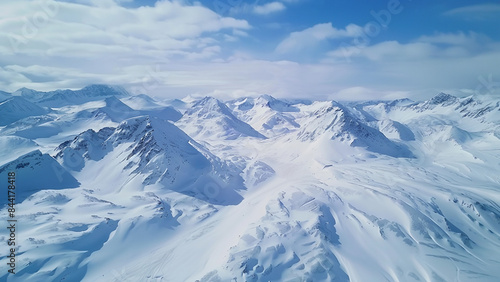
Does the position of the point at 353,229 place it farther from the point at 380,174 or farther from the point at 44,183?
the point at 44,183

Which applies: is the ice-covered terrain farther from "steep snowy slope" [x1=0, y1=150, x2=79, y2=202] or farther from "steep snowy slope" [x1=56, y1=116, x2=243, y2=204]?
"steep snowy slope" [x1=56, y1=116, x2=243, y2=204]

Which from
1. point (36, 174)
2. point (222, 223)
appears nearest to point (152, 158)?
point (36, 174)

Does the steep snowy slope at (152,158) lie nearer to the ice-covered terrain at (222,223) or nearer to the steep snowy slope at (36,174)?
the ice-covered terrain at (222,223)

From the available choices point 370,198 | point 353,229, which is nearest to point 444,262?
point 353,229

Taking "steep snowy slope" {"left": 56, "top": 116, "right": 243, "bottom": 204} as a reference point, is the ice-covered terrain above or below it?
below

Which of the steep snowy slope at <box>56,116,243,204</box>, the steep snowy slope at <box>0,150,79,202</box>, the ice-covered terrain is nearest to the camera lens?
the ice-covered terrain

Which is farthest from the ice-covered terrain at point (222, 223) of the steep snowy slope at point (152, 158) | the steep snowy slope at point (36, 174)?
the steep snowy slope at point (152, 158)

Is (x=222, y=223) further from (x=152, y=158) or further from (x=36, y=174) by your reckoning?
(x=36, y=174)

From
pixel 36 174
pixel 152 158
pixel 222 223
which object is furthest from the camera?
pixel 152 158

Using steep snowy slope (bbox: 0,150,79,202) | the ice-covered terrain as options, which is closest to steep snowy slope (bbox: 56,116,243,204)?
the ice-covered terrain

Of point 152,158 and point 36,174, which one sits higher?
point 152,158

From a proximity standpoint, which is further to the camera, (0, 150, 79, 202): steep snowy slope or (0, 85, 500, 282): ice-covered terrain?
(0, 150, 79, 202): steep snowy slope
